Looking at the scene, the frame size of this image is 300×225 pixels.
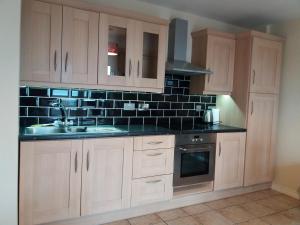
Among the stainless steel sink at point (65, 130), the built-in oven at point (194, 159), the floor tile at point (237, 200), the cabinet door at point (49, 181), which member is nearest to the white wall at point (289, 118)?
the floor tile at point (237, 200)

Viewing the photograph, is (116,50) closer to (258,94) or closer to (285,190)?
(258,94)

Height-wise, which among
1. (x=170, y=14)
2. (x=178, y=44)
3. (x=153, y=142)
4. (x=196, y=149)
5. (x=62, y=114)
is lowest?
(x=196, y=149)

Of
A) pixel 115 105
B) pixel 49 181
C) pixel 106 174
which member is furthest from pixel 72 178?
pixel 115 105

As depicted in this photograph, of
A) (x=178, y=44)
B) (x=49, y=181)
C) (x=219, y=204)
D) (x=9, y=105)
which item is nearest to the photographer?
(x=9, y=105)

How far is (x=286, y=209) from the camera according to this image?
117 inches

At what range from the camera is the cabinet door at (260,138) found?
3293 millimetres

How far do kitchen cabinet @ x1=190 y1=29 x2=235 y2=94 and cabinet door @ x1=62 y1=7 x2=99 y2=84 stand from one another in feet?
4.67

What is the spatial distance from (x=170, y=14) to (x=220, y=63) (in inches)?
35.6

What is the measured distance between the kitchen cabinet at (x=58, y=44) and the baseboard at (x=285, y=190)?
2.91 m

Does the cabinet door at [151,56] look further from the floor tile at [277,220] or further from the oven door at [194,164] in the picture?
the floor tile at [277,220]

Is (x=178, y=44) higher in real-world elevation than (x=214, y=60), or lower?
higher

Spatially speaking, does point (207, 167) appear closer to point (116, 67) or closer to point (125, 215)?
point (125, 215)

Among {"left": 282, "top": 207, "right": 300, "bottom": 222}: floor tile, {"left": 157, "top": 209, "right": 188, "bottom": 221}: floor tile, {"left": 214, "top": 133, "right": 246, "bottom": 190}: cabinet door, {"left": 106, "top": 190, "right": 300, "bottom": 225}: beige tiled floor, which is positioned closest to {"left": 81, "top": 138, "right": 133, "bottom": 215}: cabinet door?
{"left": 106, "top": 190, "right": 300, "bottom": 225}: beige tiled floor

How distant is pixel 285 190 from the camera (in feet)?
11.4
